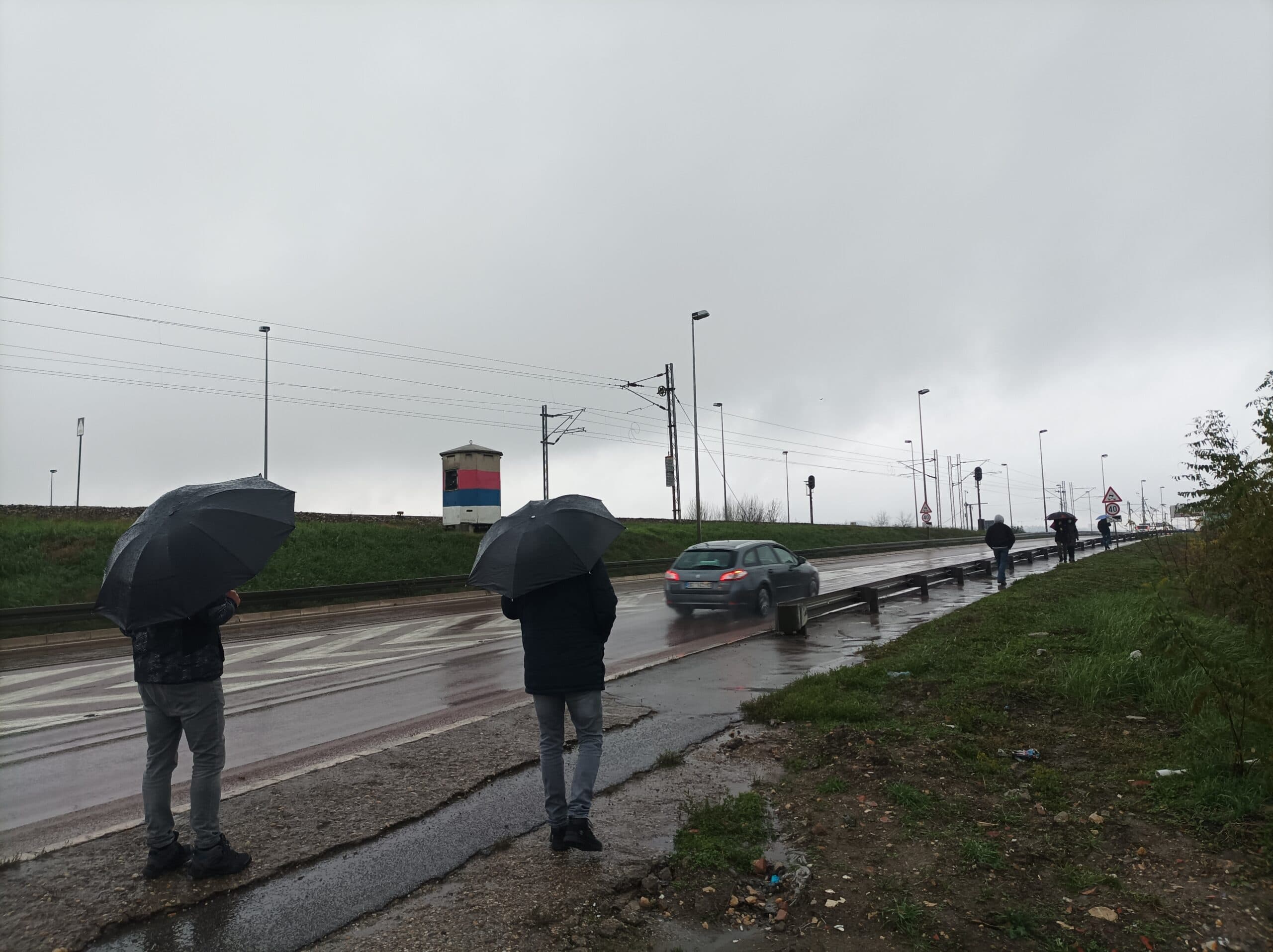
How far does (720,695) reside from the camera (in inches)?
323

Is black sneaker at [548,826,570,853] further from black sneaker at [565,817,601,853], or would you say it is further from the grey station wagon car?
the grey station wagon car

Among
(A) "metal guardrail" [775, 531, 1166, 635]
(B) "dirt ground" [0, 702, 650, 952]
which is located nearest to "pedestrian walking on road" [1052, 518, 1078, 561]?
(A) "metal guardrail" [775, 531, 1166, 635]

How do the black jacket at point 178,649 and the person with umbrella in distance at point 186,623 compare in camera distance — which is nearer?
the person with umbrella in distance at point 186,623

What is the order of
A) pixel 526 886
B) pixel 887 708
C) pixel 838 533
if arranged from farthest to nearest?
pixel 838 533
pixel 887 708
pixel 526 886

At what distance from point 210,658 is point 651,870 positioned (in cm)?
244

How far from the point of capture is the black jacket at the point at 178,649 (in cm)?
388

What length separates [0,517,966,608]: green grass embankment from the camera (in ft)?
62.1

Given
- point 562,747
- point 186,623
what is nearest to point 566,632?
point 562,747

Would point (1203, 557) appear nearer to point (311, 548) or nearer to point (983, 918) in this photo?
point (983, 918)

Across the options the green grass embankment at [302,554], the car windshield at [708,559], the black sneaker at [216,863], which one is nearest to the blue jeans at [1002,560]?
the car windshield at [708,559]

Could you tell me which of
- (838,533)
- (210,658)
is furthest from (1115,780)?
(838,533)

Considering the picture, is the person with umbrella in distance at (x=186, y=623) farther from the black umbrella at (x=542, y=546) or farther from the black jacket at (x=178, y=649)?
the black umbrella at (x=542, y=546)

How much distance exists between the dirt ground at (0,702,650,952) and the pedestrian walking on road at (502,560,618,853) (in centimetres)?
104

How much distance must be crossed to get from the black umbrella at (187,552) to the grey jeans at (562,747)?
1689 mm
